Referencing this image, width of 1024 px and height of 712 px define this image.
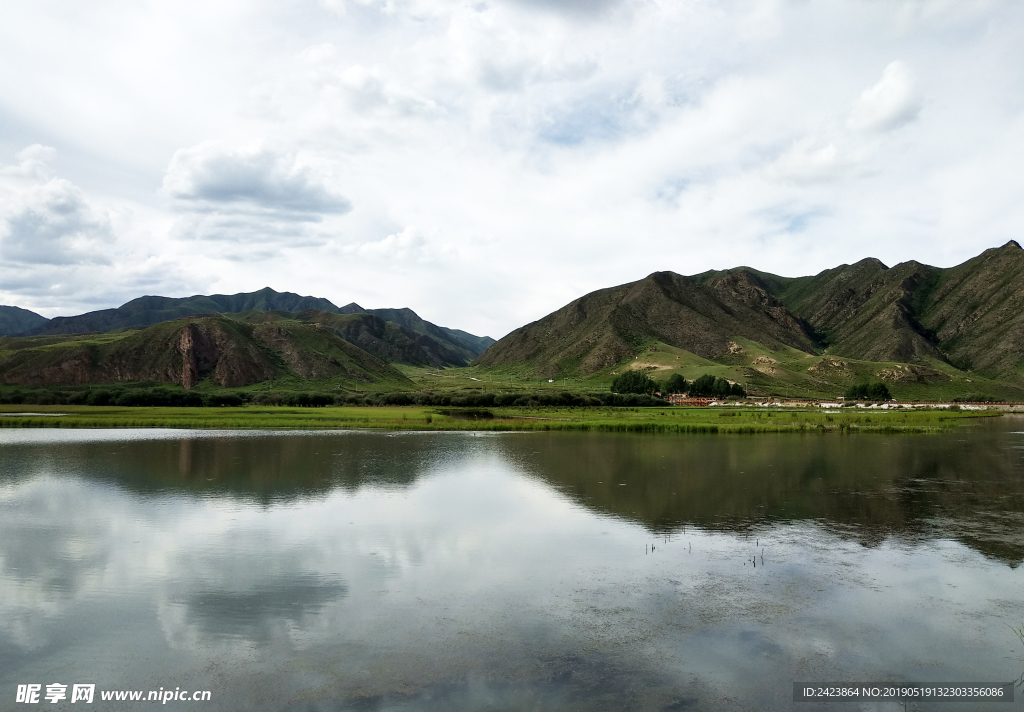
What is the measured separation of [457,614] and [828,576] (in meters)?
14.7

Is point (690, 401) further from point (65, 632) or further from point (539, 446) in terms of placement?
point (65, 632)

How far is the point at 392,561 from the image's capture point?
26.5 metres

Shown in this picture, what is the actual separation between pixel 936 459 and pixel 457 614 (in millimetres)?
61380

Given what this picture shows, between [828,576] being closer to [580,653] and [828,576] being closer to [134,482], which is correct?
[580,653]

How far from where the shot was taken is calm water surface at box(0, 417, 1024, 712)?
16.1m

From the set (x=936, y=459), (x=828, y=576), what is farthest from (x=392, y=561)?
(x=936, y=459)

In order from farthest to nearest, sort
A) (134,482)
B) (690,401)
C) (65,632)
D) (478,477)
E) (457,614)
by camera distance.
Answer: (690,401)
(478,477)
(134,482)
(457,614)
(65,632)

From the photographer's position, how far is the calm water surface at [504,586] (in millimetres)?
16109

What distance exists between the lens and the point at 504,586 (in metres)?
23.4

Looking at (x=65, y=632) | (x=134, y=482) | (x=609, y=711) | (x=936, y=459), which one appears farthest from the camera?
(x=936, y=459)

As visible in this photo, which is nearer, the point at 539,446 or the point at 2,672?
the point at 2,672

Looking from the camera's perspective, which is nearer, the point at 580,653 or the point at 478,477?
the point at 580,653

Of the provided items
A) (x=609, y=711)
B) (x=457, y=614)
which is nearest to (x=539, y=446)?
(x=457, y=614)

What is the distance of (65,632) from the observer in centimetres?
→ 1884
